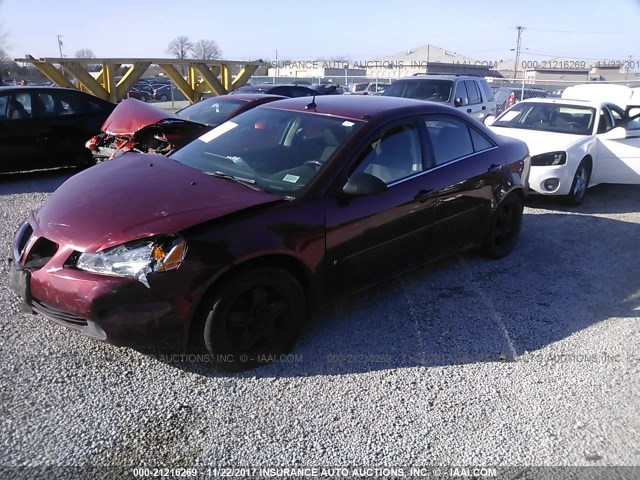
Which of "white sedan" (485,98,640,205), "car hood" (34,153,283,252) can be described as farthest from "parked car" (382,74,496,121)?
"car hood" (34,153,283,252)

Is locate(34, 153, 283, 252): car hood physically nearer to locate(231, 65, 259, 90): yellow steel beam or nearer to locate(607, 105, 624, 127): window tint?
locate(607, 105, 624, 127): window tint

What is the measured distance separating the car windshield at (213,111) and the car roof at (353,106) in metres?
4.04

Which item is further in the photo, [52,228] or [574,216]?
[574,216]

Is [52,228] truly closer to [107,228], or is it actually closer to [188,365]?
[107,228]

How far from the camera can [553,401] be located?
3.15 m

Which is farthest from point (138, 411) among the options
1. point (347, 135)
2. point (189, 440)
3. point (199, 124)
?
point (199, 124)

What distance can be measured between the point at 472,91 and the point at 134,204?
10.4 metres

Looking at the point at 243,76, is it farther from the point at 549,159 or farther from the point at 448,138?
the point at 448,138

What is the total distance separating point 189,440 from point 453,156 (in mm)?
3079

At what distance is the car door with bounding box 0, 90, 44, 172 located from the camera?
808 centimetres

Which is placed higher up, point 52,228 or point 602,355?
point 52,228

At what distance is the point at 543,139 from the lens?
25.3 ft

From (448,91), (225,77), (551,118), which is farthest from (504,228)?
(225,77)

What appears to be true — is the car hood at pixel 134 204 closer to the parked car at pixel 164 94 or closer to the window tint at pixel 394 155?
the window tint at pixel 394 155
